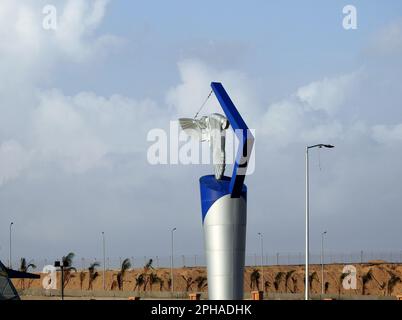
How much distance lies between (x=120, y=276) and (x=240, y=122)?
112 metres

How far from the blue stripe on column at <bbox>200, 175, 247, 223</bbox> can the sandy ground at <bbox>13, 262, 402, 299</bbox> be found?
78.8m

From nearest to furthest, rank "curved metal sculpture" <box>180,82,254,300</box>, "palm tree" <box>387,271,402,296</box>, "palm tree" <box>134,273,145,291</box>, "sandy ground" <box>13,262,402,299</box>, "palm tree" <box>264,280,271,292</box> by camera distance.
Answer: "curved metal sculpture" <box>180,82,254,300</box>
"palm tree" <box>387,271,402,296</box>
"sandy ground" <box>13,262,402,299</box>
"palm tree" <box>264,280,271,292</box>
"palm tree" <box>134,273,145,291</box>

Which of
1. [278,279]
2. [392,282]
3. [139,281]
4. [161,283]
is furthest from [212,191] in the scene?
[161,283]

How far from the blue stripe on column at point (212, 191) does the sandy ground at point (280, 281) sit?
259ft

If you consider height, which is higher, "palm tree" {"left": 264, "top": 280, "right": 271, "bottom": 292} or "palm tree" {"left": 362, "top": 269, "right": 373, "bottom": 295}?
"palm tree" {"left": 362, "top": 269, "right": 373, "bottom": 295}

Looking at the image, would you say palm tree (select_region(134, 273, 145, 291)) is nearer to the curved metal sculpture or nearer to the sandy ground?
the sandy ground

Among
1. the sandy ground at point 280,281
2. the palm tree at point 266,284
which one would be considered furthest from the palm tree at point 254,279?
the palm tree at point 266,284

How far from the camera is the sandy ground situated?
137375 mm

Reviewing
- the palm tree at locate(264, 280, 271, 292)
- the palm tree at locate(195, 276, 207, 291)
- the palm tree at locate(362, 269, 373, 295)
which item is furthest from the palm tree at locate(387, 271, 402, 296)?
the palm tree at locate(195, 276, 207, 291)

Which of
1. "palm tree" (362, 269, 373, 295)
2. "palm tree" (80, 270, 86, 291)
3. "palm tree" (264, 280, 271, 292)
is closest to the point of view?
"palm tree" (362, 269, 373, 295)

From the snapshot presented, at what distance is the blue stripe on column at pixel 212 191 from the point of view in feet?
178
